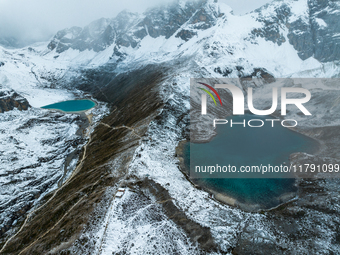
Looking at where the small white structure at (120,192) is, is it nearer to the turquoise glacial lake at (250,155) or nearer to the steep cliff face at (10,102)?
the turquoise glacial lake at (250,155)

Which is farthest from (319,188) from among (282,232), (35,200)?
(35,200)

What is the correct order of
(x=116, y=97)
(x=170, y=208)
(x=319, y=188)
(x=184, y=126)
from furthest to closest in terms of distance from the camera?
(x=116, y=97) → (x=184, y=126) → (x=319, y=188) → (x=170, y=208)

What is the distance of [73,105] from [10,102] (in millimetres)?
43497

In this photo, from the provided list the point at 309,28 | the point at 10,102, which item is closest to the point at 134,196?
the point at 10,102

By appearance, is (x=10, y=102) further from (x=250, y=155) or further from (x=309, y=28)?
(x=309, y=28)

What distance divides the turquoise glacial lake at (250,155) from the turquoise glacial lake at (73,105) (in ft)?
342

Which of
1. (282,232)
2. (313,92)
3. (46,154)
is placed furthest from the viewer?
(313,92)

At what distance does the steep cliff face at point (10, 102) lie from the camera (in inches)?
4424

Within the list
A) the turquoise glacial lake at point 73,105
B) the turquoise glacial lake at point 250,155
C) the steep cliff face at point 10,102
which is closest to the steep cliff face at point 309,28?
the turquoise glacial lake at point 250,155

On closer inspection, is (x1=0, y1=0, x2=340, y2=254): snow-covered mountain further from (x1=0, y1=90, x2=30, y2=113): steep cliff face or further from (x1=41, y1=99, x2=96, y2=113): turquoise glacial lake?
(x1=41, y1=99, x2=96, y2=113): turquoise glacial lake

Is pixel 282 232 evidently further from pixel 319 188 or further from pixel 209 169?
pixel 209 169

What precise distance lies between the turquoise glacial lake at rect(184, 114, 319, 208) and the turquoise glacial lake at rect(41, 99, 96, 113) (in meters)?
104

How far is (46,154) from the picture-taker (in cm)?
8062

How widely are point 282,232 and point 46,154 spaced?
284 feet
